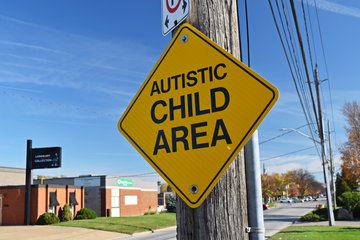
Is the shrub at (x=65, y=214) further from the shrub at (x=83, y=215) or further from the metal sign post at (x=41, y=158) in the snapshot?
the metal sign post at (x=41, y=158)

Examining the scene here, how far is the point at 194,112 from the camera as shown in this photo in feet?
8.42


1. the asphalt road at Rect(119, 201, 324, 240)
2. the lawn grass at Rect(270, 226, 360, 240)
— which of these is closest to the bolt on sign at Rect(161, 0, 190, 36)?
the lawn grass at Rect(270, 226, 360, 240)

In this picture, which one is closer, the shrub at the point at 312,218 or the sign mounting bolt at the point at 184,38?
the sign mounting bolt at the point at 184,38

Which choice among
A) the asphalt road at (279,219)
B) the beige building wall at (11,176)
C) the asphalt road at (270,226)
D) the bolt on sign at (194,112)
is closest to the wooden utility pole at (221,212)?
the bolt on sign at (194,112)

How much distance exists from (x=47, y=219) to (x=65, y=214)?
3428 millimetres

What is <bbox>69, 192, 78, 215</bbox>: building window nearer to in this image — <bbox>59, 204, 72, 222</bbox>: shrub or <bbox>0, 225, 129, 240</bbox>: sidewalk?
<bbox>59, 204, 72, 222</bbox>: shrub

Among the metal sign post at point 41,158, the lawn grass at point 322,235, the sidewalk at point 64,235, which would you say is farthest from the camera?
the metal sign post at point 41,158

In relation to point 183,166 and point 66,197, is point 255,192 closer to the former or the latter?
point 183,166

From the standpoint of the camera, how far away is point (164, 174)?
2584 mm

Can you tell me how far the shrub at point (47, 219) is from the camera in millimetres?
37019

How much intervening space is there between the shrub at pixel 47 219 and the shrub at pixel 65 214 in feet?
6.89

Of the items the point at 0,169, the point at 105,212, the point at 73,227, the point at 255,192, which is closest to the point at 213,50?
the point at 255,192

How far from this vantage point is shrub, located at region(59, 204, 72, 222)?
40.3m

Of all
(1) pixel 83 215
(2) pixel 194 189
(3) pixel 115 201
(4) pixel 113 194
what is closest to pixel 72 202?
(1) pixel 83 215
